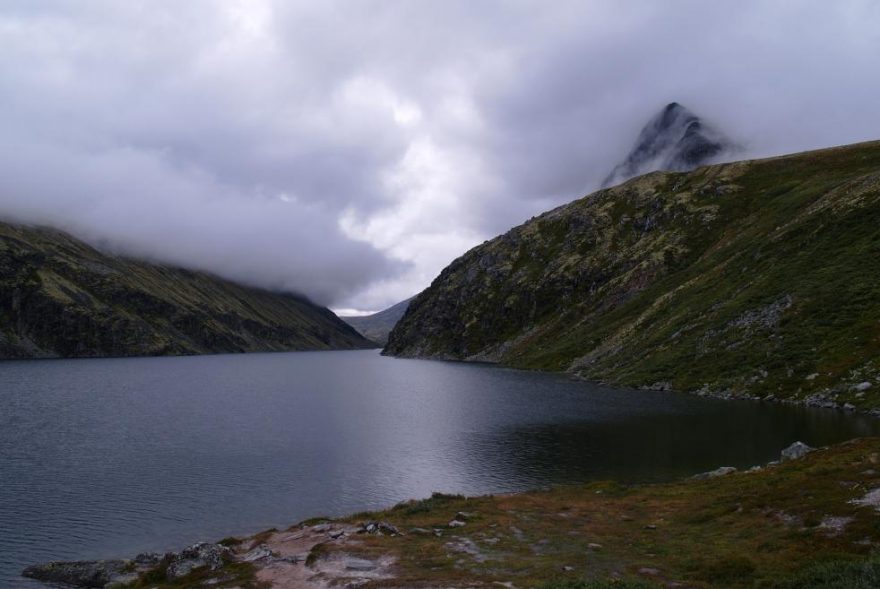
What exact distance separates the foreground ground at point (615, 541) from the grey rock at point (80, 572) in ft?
12.5

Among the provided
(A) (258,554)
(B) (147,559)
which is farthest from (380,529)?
(B) (147,559)

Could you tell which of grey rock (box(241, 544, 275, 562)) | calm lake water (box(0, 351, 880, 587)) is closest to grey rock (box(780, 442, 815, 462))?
calm lake water (box(0, 351, 880, 587))

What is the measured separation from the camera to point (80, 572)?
1410 inches

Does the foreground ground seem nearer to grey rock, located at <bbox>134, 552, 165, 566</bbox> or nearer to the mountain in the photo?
grey rock, located at <bbox>134, 552, 165, 566</bbox>

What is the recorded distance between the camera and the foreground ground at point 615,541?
997 inches

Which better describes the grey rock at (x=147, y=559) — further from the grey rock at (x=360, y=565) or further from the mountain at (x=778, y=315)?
A: the mountain at (x=778, y=315)

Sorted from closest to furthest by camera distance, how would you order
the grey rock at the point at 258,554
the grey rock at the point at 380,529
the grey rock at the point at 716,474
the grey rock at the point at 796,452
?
the grey rock at the point at 258,554
the grey rock at the point at 380,529
the grey rock at the point at 796,452
the grey rock at the point at 716,474

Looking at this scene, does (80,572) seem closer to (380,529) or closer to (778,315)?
(380,529)

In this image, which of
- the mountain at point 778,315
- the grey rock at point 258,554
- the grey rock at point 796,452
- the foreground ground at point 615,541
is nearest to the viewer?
the foreground ground at point 615,541

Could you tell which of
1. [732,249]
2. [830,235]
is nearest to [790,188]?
[732,249]

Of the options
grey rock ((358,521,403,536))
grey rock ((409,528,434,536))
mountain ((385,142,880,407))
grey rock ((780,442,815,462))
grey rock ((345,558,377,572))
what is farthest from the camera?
mountain ((385,142,880,407))

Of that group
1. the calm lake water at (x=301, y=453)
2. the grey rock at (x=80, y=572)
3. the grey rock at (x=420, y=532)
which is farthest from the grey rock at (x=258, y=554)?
the calm lake water at (x=301, y=453)

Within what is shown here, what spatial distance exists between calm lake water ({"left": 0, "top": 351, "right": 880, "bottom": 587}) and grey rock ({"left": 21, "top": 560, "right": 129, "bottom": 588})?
A: 4.94ft

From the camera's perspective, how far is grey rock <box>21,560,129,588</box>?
35000mm
